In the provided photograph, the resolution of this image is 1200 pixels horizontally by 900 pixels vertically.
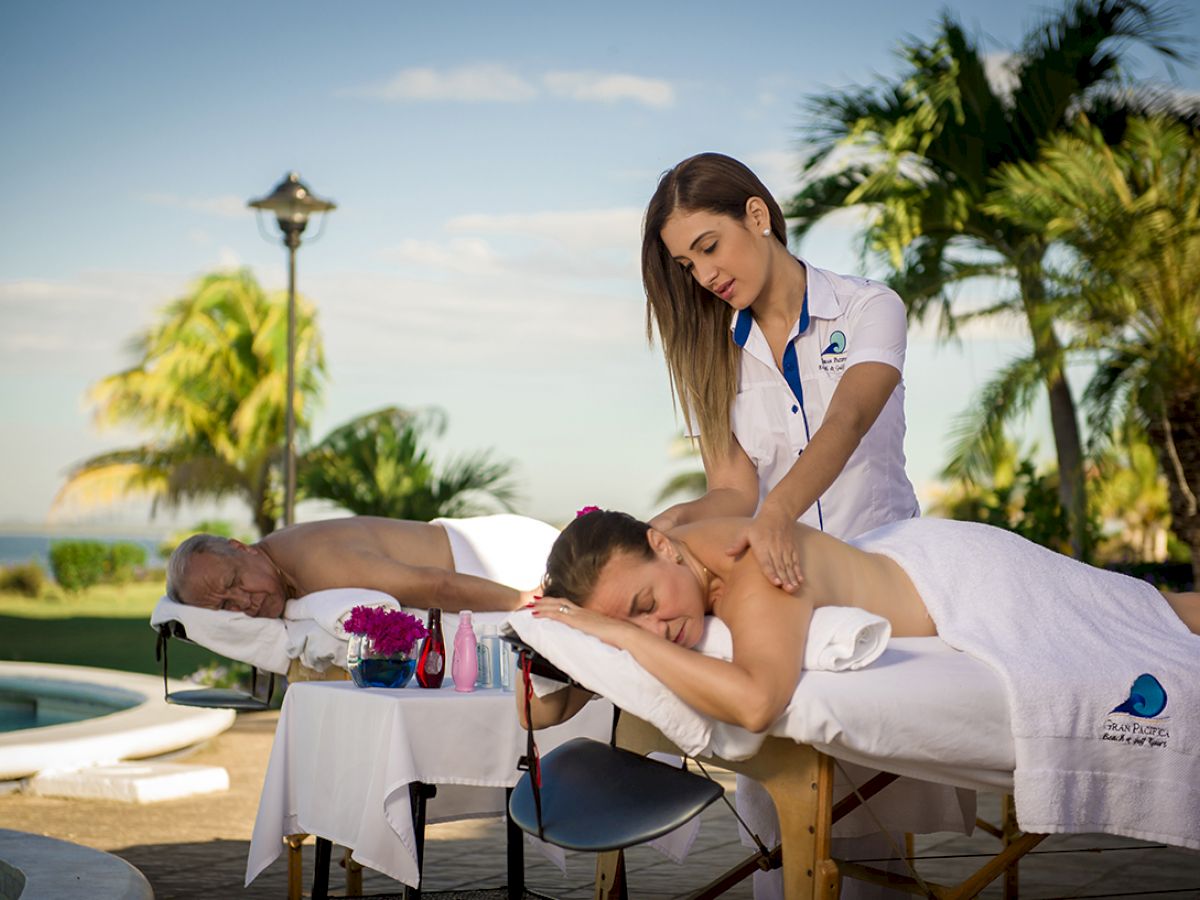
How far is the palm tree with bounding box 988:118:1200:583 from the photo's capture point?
8438 millimetres

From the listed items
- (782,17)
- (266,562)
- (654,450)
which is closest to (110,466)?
(654,450)

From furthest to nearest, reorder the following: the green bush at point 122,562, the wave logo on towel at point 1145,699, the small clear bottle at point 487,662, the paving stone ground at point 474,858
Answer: the green bush at point 122,562, the paving stone ground at point 474,858, the small clear bottle at point 487,662, the wave logo on towel at point 1145,699

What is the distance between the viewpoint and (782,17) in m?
22.3

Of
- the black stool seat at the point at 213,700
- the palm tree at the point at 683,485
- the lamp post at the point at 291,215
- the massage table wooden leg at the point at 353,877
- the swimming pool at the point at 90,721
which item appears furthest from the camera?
the palm tree at the point at 683,485

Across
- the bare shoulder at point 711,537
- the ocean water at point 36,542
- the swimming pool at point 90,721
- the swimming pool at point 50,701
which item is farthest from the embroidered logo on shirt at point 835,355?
the ocean water at point 36,542

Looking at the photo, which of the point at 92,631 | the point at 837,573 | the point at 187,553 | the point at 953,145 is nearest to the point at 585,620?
the point at 837,573

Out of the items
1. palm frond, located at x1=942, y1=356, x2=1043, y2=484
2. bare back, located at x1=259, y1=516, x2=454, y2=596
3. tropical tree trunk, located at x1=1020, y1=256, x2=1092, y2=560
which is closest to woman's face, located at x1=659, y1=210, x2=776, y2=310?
bare back, located at x1=259, y1=516, x2=454, y2=596

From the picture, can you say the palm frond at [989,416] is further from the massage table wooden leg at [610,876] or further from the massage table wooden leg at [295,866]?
the massage table wooden leg at [610,876]

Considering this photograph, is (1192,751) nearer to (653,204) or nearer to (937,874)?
(653,204)

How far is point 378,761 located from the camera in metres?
2.87

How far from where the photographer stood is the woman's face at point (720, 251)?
2629 millimetres

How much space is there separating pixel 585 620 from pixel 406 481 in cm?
637

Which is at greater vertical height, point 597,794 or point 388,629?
point 388,629

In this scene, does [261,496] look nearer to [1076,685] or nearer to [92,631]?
[92,631]
